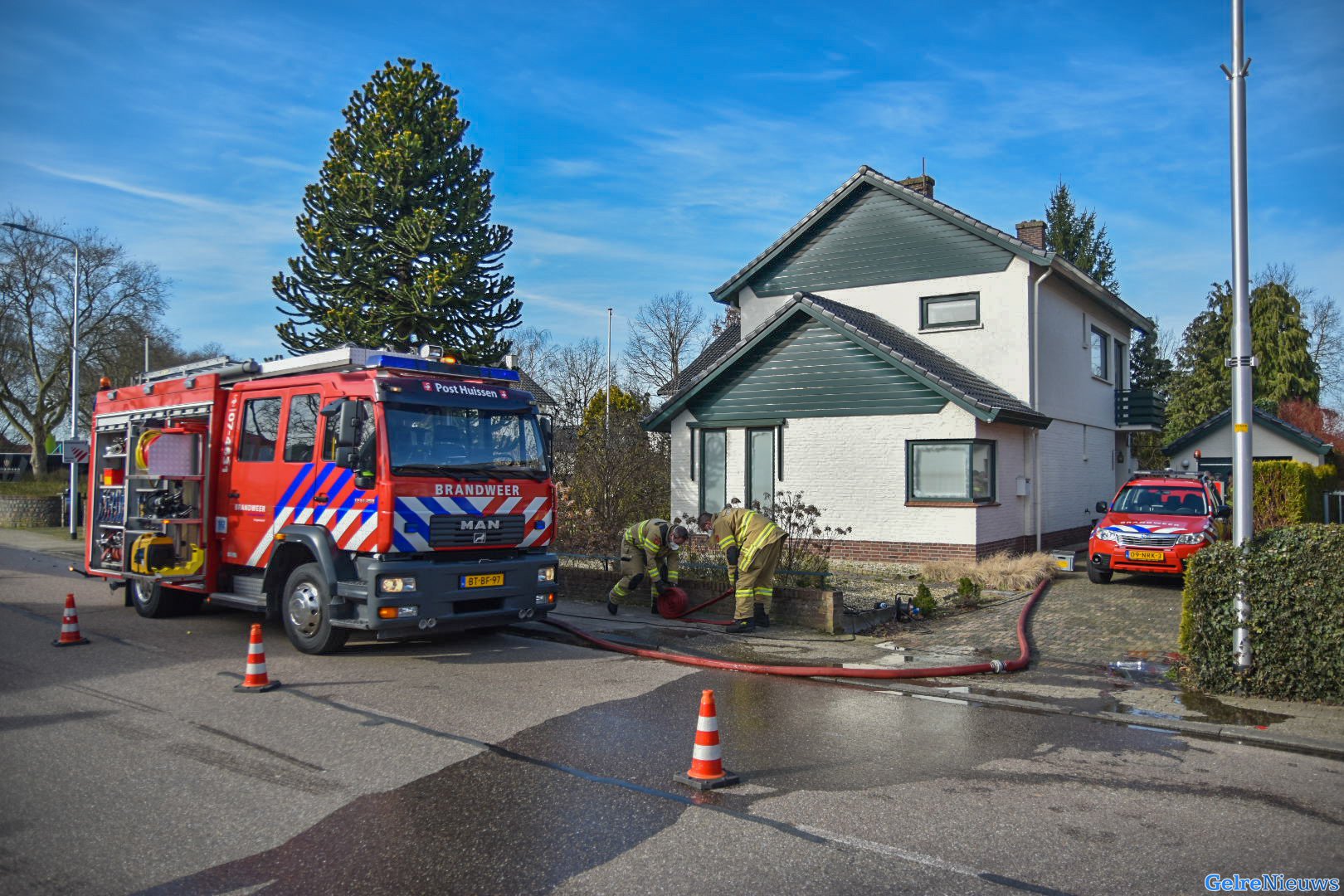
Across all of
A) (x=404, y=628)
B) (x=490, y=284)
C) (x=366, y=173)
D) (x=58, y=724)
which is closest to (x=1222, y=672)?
(x=404, y=628)

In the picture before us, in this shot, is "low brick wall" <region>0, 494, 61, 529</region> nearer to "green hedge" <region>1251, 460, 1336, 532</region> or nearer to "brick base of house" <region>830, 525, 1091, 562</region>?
"brick base of house" <region>830, 525, 1091, 562</region>

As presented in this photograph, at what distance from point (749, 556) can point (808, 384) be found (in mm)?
8350

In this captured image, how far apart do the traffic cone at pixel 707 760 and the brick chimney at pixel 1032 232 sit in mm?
19243

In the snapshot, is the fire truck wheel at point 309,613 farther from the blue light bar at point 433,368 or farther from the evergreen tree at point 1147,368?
the evergreen tree at point 1147,368

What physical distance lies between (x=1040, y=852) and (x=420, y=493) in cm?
636

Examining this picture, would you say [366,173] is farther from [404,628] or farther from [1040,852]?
[1040,852]

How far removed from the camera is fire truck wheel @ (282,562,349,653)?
30.9 feet

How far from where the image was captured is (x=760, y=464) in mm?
19578

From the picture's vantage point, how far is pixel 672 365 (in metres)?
56.7

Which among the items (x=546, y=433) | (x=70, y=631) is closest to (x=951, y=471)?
(x=546, y=433)

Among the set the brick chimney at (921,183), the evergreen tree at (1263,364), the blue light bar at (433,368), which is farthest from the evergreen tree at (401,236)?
the evergreen tree at (1263,364)

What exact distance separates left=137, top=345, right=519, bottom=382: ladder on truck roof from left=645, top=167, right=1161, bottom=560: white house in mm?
9265

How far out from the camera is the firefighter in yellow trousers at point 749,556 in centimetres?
1111

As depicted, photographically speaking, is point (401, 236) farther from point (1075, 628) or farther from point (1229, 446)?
point (1229, 446)
